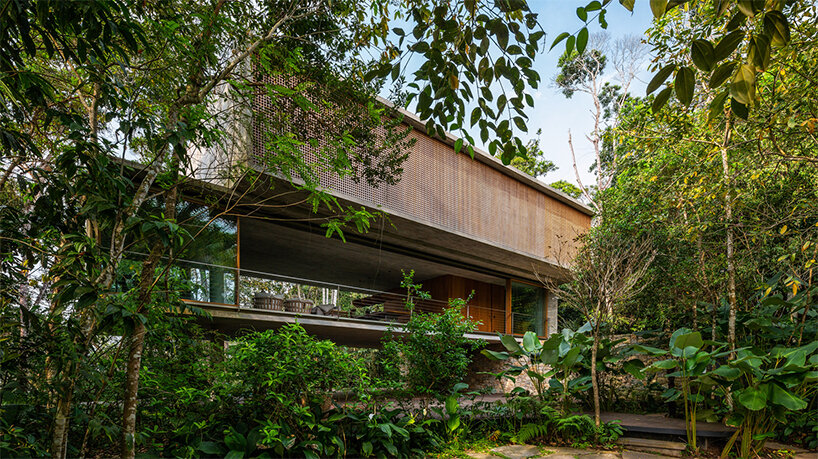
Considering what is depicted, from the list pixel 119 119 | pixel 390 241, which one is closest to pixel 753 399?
pixel 119 119

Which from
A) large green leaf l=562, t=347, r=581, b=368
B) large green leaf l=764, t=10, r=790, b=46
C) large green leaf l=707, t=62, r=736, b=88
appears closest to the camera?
large green leaf l=764, t=10, r=790, b=46

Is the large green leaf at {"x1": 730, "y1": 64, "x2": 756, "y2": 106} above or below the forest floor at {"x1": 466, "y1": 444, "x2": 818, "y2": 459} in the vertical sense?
above

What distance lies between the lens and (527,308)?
43.8 ft

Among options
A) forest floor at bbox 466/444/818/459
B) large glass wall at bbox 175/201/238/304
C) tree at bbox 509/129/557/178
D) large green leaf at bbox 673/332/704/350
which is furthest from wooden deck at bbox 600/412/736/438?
tree at bbox 509/129/557/178

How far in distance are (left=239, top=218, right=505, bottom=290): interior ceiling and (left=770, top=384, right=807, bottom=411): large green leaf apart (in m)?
6.59

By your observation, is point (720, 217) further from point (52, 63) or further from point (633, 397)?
point (52, 63)

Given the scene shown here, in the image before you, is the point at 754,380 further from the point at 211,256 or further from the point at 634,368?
the point at 211,256

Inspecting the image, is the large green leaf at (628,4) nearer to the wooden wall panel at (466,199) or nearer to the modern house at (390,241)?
the modern house at (390,241)

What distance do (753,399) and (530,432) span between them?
2457 mm

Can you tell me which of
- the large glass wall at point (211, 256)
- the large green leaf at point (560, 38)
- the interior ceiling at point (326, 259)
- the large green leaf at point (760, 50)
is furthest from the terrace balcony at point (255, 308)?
the large green leaf at point (760, 50)

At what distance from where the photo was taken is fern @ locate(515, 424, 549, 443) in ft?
18.0

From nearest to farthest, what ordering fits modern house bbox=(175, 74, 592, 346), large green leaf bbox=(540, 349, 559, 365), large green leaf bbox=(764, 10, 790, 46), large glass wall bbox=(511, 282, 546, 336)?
large green leaf bbox=(764, 10, 790, 46)
large green leaf bbox=(540, 349, 559, 365)
modern house bbox=(175, 74, 592, 346)
large glass wall bbox=(511, 282, 546, 336)

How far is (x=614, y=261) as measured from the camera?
5809mm

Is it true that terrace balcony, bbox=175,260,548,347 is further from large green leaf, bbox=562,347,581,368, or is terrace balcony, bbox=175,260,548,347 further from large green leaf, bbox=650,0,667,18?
large green leaf, bbox=650,0,667,18
